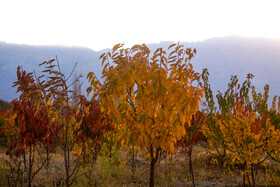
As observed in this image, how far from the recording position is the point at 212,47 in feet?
550

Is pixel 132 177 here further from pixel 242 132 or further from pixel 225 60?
pixel 225 60

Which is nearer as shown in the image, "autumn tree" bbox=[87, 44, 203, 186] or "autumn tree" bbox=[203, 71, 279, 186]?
"autumn tree" bbox=[87, 44, 203, 186]

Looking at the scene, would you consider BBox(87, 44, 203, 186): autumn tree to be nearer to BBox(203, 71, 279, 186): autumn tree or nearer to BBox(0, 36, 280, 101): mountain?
BBox(203, 71, 279, 186): autumn tree

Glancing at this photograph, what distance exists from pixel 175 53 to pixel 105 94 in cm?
108

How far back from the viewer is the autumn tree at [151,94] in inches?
94.7

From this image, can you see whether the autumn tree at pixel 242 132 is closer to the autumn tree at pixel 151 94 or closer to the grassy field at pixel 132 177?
the grassy field at pixel 132 177

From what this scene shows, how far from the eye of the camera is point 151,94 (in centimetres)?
237

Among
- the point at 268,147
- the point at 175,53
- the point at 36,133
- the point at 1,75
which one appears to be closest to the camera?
the point at 175,53

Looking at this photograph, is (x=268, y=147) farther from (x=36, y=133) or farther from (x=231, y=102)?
(x=36, y=133)

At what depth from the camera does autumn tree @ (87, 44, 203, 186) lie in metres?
2.40

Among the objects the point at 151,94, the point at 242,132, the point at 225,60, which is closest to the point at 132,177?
the point at 242,132

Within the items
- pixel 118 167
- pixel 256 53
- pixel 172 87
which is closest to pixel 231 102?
pixel 172 87

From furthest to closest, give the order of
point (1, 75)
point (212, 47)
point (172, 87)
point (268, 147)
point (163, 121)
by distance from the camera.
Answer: point (212, 47), point (1, 75), point (268, 147), point (163, 121), point (172, 87)

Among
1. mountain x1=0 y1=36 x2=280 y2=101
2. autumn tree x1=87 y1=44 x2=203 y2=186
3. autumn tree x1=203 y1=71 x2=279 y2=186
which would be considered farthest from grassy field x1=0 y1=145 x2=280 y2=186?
mountain x1=0 y1=36 x2=280 y2=101
